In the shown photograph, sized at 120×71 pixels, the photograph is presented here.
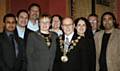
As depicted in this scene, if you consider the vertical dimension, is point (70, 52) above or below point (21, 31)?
below

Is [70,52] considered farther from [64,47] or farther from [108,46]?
[108,46]

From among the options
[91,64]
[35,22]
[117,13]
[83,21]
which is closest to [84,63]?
[91,64]

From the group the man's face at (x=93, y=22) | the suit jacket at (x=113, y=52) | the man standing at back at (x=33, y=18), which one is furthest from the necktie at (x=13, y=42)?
the man's face at (x=93, y=22)

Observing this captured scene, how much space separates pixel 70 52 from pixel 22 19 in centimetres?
92

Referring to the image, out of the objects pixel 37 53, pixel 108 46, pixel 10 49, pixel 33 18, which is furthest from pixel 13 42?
pixel 108 46

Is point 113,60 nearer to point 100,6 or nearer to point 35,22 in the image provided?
point 35,22

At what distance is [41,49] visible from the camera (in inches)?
245

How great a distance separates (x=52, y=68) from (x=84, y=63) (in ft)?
1.59

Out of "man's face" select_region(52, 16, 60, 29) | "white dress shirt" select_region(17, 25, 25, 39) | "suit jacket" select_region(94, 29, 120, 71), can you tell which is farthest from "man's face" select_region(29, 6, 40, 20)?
"suit jacket" select_region(94, 29, 120, 71)

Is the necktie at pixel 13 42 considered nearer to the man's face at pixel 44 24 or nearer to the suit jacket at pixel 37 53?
the suit jacket at pixel 37 53

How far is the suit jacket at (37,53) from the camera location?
245 inches

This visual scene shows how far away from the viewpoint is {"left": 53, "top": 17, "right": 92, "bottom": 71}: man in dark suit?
20.7ft

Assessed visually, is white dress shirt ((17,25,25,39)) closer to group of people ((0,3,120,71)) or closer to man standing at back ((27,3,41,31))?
group of people ((0,3,120,71))

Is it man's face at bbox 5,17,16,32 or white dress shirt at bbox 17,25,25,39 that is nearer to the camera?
man's face at bbox 5,17,16,32
